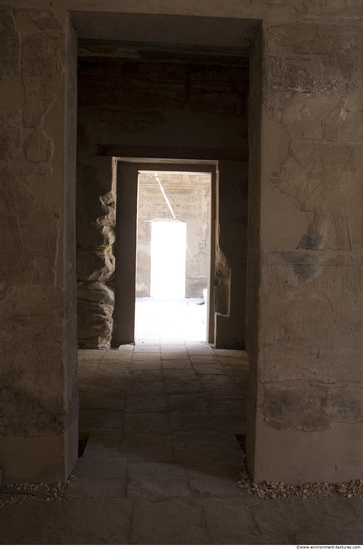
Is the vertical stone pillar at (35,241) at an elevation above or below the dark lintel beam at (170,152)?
below

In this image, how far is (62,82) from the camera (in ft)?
7.82

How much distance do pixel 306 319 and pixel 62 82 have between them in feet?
6.07

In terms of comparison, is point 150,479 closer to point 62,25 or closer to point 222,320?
point 62,25

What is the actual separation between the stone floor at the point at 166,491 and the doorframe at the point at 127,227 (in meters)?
1.77

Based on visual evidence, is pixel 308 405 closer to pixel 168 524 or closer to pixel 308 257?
pixel 308 257

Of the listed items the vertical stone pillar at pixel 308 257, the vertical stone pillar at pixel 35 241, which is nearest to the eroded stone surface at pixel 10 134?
the vertical stone pillar at pixel 35 241

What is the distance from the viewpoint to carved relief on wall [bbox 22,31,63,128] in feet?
7.77

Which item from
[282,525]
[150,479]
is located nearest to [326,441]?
[282,525]

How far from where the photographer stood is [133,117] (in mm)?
5340

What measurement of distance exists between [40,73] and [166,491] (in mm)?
2345

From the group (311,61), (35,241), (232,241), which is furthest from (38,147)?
(232,241)

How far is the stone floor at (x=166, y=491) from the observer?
2.10 metres

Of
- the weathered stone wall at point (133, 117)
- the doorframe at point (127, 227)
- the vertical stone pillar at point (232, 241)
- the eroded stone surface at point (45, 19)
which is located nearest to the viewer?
the eroded stone surface at point (45, 19)

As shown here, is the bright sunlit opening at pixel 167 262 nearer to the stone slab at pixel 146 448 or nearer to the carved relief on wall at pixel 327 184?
the stone slab at pixel 146 448
